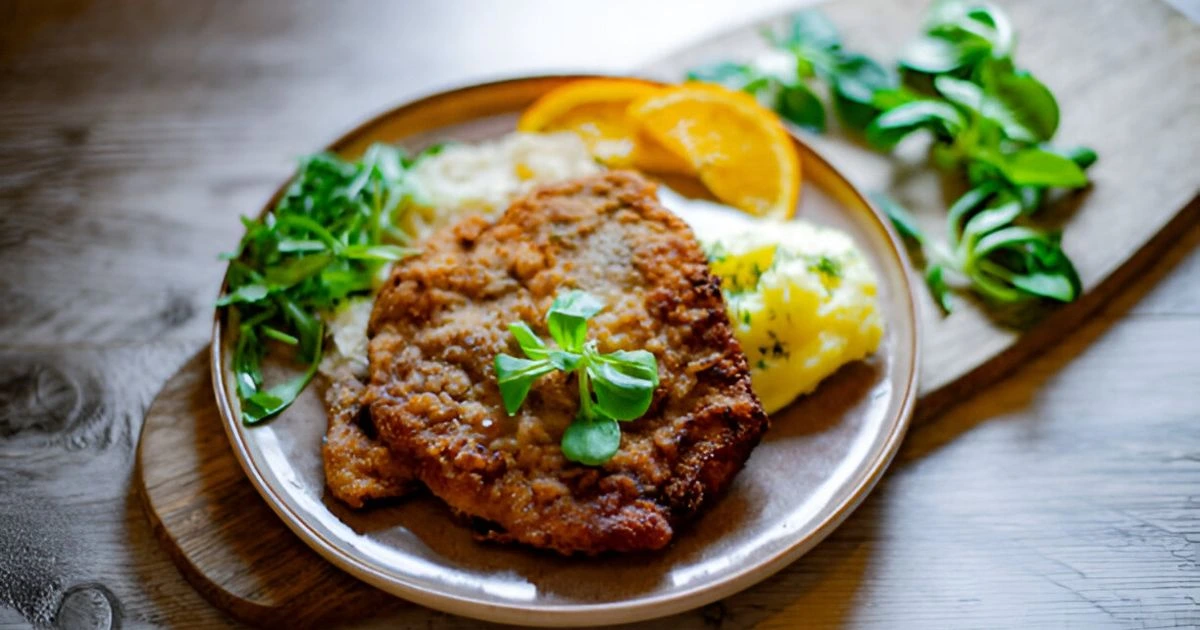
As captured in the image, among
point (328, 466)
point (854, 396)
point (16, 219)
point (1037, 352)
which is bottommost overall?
point (1037, 352)

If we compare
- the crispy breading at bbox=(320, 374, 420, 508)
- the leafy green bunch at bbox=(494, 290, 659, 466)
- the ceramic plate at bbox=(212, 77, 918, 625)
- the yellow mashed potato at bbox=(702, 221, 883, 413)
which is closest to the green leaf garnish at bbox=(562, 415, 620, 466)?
the leafy green bunch at bbox=(494, 290, 659, 466)

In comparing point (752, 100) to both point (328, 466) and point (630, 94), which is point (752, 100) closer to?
point (630, 94)

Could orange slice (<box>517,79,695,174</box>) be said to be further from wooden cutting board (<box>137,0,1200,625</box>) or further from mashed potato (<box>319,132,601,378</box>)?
wooden cutting board (<box>137,0,1200,625</box>)

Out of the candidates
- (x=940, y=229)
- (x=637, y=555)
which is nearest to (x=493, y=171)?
(x=637, y=555)

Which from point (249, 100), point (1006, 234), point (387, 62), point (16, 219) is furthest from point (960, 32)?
point (16, 219)

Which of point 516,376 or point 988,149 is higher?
point 516,376

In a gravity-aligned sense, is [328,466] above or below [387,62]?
below

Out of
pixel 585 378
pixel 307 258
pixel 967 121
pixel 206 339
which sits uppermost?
pixel 307 258

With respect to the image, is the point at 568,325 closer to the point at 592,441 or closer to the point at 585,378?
the point at 585,378
